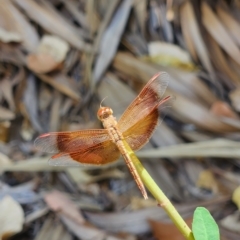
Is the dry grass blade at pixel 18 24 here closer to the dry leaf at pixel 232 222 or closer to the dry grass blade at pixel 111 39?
the dry grass blade at pixel 111 39

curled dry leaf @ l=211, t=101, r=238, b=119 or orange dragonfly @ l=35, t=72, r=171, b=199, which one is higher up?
orange dragonfly @ l=35, t=72, r=171, b=199

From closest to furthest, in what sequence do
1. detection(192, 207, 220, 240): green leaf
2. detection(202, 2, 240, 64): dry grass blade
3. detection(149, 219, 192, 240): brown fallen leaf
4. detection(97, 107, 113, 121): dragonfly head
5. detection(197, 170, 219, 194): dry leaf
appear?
detection(192, 207, 220, 240): green leaf < detection(97, 107, 113, 121): dragonfly head < detection(149, 219, 192, 240): brown fallen leaf < detection(197, 170, 219, 194): dry leaf < detection(202, 2, 240, 64): dry grass blade

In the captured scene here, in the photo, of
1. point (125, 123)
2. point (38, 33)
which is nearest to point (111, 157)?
point (125, 123)

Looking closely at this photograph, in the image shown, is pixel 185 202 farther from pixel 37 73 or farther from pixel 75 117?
pixel 37 73

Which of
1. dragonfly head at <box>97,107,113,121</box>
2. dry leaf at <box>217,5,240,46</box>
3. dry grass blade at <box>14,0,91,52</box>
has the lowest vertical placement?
dry leaf at <box>217,5,240,46</box>

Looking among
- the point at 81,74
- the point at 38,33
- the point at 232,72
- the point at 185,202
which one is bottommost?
the point at 185,202

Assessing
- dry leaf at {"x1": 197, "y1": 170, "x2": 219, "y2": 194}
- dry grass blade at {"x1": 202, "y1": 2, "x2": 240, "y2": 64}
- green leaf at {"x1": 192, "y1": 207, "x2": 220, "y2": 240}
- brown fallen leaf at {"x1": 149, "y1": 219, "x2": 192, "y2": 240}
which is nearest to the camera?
green leaf at {"x1": 192, "y1": 207, "x2": 220, "y2": 240}

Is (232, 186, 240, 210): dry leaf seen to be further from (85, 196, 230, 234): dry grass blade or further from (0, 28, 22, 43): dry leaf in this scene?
(0, 28, 22, 43): dry leaf

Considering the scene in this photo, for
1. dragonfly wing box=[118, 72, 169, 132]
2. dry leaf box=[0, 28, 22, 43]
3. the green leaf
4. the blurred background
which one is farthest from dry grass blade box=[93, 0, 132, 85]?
the green leaf

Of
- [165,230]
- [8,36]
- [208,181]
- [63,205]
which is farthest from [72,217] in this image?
[8,36]
